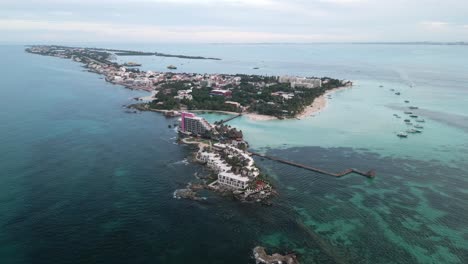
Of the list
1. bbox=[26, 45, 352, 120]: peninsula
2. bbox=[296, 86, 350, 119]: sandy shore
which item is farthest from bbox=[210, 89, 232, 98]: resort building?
bbox=[296, 86, 350, 119]: sandy shore

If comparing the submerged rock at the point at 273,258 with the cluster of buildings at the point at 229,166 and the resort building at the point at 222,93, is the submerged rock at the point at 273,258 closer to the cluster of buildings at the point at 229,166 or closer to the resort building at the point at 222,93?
the cluster of buildings at the point at 229,166

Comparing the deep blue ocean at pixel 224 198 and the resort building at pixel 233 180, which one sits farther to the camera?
the resort building at pixel 233 180

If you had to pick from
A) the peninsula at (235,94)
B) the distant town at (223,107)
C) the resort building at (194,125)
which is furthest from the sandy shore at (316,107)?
the resort building at (194,125)

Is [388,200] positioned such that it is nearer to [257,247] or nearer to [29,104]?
[257,247]

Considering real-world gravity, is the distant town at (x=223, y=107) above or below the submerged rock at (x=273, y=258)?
above

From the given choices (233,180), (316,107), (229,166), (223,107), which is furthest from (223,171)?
(316,107)

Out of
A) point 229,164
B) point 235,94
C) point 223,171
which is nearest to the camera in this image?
point 223,171

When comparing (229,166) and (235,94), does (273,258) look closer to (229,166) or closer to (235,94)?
(229,166)
